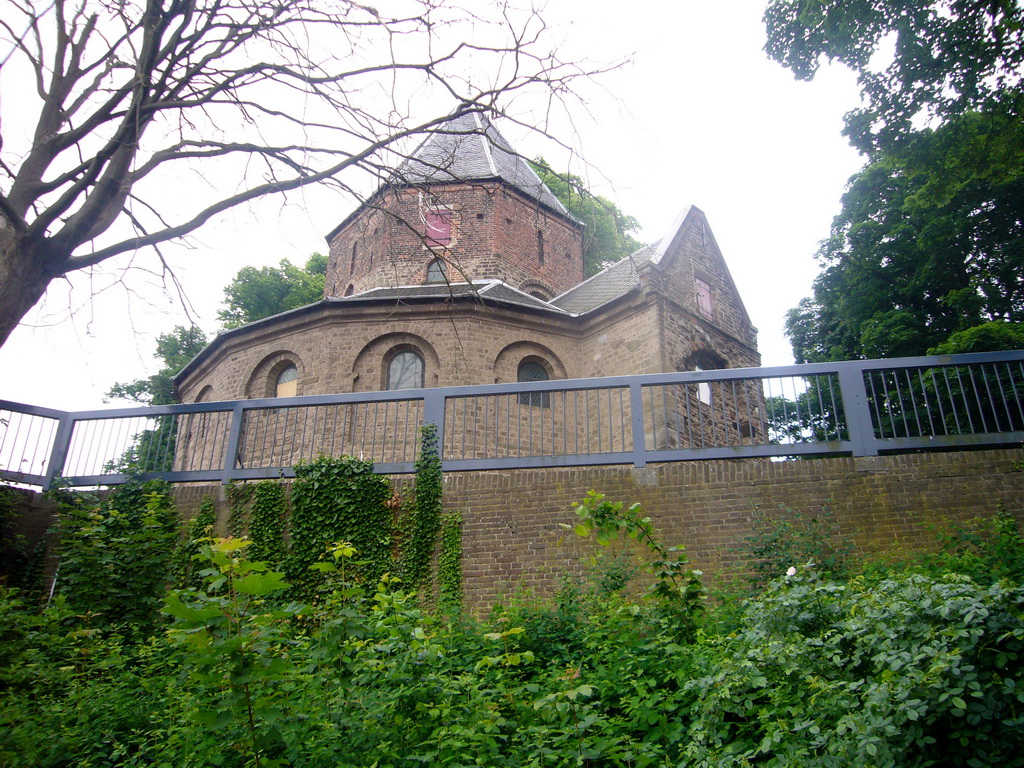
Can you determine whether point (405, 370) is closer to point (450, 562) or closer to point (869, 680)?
point (450, 562)

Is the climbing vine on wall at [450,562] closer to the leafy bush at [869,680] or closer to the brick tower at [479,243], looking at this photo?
the leafy bush at [869,680]

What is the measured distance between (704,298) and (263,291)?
20.5 m

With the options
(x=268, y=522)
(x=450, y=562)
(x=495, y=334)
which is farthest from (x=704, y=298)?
(x=268, y=522)

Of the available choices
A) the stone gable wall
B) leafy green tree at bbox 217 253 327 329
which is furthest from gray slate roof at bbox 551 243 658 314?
leafy green tree at bbox 217 253 327 329

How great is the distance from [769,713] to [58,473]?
9.38 meters

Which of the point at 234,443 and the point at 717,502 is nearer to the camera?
the point at 717,502

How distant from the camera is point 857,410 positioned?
28.8 feet

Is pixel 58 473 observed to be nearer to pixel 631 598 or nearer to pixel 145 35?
pixel 145 35

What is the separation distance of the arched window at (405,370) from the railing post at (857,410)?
9712 millimetres

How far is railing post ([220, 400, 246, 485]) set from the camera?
9.78 m

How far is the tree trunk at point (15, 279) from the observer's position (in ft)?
21.2

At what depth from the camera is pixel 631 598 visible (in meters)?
8.10

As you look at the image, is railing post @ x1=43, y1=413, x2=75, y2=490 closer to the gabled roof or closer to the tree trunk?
the tree trunk

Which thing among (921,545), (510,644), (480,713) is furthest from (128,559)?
(921,545)
